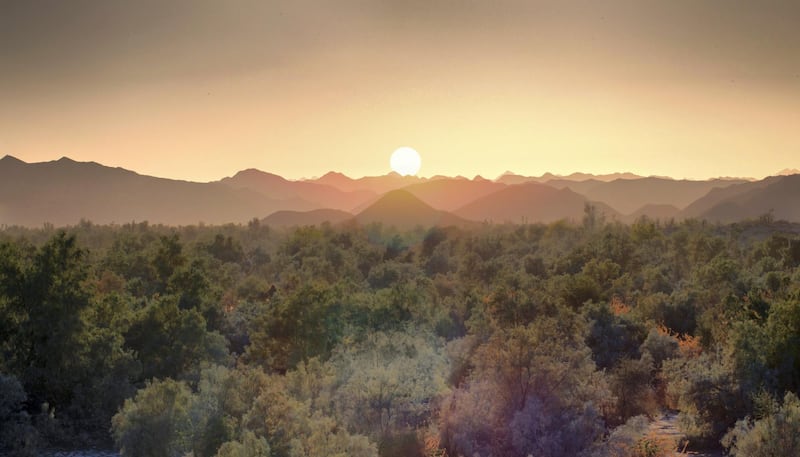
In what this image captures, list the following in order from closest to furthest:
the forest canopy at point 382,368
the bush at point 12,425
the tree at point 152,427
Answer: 1. the forest canopy at point 382,368
2. the tree at point 152,427
3. the bush at point 12,425

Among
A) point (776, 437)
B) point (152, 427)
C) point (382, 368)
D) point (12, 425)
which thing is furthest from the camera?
point (382, 368)

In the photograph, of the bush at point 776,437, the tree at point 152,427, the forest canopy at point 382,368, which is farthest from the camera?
the tree at point 152,427

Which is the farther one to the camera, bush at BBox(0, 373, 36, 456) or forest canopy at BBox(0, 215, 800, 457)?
bush at BBox(0, 373, 36, 456)

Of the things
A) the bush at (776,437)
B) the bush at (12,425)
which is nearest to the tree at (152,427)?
the bush at (12,425)

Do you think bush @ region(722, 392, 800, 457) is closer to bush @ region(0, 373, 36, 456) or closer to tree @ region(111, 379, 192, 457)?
tree @ region(111, 379, 192, 457)

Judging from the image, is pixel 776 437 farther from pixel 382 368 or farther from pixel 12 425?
pixel 12 425

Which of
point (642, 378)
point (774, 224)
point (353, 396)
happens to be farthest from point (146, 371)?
point (774, 224)

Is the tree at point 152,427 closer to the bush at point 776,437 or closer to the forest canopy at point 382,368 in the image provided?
the forest canopy at point 382,368

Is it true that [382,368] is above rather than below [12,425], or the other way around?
above

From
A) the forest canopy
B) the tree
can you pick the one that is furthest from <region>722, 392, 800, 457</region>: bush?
the tree

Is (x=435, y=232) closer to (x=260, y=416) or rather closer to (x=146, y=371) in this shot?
(x=146, y=371)

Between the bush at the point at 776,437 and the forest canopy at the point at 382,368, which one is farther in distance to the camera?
the forest canopy at the point at 382,368

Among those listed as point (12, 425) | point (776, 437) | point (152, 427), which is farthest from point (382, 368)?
point (12, 425)

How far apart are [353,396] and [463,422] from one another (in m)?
4.05
